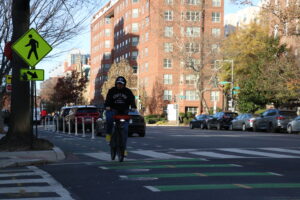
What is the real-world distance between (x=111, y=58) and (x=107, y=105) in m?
107

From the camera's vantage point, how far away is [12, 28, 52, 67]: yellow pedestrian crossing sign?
44.2ft

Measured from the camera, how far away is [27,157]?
1278cm

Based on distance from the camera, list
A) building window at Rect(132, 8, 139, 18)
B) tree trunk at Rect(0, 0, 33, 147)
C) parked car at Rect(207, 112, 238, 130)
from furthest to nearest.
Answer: building window at Rect(132, 8, 139, 18)
parked car at Rect(207, 112, 238, 130)
tree trunk at Rect(0, 0, 33, 147)

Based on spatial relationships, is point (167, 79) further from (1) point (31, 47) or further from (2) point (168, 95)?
(1) point (31, 47)

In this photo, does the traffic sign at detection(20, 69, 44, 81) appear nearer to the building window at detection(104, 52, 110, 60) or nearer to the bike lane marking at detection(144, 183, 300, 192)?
the bike lane marking at detection(144, 183, 300, 192)

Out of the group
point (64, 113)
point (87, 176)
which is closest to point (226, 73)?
point (64, 113)

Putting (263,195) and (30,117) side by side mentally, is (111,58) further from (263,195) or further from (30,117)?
(263,195)

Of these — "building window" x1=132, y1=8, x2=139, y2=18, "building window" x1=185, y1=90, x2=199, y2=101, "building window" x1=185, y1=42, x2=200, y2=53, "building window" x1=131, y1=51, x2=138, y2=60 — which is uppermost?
"building window" x1=132, y1=8, x2=139, y2=18

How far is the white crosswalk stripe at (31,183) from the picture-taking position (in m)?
7.47

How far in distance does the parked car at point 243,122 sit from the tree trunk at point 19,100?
90.6ft

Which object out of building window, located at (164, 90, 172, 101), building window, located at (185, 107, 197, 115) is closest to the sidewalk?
building window, located at (164, 90, 172, 101)

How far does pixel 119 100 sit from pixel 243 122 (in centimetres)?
3059

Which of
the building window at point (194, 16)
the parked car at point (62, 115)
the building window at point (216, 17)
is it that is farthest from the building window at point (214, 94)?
the parked car at point (62, 115)

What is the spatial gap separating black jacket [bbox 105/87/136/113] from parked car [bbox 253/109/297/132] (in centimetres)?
2530
